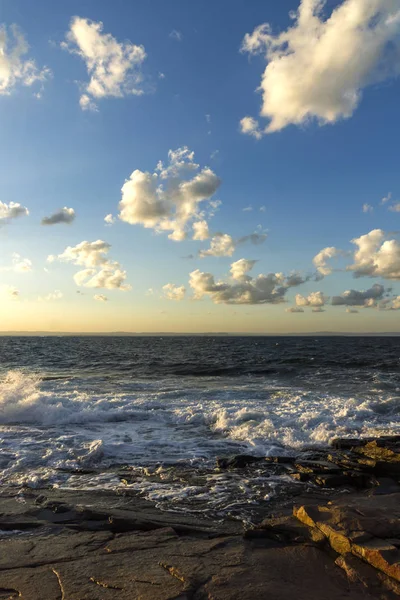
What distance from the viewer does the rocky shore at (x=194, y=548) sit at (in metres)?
4.69

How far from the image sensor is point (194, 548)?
570 cm

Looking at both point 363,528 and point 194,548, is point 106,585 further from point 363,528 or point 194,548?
point 363,528

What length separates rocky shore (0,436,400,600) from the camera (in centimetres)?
469

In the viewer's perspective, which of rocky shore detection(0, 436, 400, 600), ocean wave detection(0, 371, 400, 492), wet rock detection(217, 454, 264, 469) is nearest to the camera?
rocky shore detection(0, 436, 400, 600)

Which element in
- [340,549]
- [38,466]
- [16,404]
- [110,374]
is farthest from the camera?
[110,374]

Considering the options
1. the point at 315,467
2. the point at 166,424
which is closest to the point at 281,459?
the point at 315,467

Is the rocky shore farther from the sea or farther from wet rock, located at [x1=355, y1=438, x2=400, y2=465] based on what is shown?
wet rock, located at [x1=355, y1=438, x2=400, y2=465]

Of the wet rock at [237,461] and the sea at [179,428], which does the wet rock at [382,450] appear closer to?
the sea at [179,428]

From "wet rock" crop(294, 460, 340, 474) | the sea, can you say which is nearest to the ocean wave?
the sea

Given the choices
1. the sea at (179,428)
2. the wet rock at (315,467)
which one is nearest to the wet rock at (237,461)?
the sea at (179,428)

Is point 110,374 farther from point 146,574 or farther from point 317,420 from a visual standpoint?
point 146,574

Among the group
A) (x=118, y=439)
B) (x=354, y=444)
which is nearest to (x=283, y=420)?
(x=354, y=444)

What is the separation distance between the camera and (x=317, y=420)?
1480cm

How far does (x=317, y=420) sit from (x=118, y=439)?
7.65m
